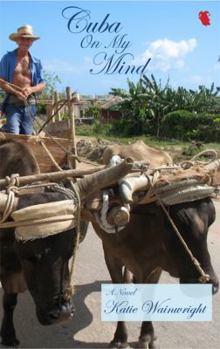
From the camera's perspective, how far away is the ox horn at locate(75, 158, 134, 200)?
10.5 ft

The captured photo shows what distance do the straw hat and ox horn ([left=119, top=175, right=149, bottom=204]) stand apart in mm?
2591

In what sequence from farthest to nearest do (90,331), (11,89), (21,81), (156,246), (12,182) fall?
(21,81), (11,89), (90,331), (156,246), (12,182)

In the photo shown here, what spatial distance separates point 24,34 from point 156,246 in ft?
9.35

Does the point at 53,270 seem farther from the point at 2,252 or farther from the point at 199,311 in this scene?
the point at 199,311

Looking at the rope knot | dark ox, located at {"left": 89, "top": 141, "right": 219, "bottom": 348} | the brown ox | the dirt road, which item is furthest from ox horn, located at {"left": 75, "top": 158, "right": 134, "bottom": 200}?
the dirt road

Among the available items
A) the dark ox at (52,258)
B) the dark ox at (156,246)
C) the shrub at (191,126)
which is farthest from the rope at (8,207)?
the shrub at (191,126)

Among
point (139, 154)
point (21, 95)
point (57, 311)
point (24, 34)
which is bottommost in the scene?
point (57, 311)

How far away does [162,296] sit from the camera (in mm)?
4090

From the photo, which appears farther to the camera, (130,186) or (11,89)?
(11,89)

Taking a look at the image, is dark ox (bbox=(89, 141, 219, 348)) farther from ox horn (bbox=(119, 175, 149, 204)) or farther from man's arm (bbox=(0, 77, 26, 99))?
man's arm (bbox=(0, 77, 26, 99))

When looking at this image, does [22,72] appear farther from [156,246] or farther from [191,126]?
[191,126]

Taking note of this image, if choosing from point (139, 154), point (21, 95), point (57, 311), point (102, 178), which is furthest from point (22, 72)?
point (57, 311)

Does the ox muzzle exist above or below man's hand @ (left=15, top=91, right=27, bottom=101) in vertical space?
below

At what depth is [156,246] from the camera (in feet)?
13.0
